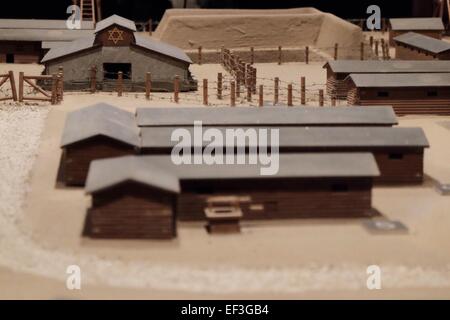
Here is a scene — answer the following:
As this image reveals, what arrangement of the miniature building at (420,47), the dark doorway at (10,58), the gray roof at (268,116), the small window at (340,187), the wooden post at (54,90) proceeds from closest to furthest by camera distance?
the small window at (340,187), the gray roof at (268,116), the wooden post at (54,90), the miniature building at (420,47), the dark doorway at (10,58)

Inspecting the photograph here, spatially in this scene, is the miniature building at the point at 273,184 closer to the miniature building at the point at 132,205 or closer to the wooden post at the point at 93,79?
the miniature building at the point at 132,205

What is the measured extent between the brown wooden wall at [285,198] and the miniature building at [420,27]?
89.3 feet

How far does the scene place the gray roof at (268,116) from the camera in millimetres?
24781

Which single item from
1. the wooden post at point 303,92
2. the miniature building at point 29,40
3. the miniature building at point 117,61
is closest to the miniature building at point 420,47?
the wooden post at point 303,92

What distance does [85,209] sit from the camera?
20.8 meters

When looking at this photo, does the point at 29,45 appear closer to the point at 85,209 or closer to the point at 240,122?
the point at 240,122

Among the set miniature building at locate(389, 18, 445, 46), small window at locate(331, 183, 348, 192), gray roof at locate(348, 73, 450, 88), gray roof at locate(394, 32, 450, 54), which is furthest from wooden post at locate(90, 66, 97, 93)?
miniature building at locate(389, 18, 445, 46)

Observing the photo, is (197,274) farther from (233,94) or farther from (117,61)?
(117,61)

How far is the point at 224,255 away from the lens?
59.9ft

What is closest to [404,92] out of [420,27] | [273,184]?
[273,184]

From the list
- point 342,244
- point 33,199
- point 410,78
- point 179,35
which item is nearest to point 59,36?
point 179,35

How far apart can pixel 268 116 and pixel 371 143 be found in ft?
11.5

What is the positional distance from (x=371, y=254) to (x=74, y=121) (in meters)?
10.0

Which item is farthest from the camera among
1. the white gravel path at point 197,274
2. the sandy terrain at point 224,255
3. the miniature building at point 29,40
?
the miniature building at point 29,40
